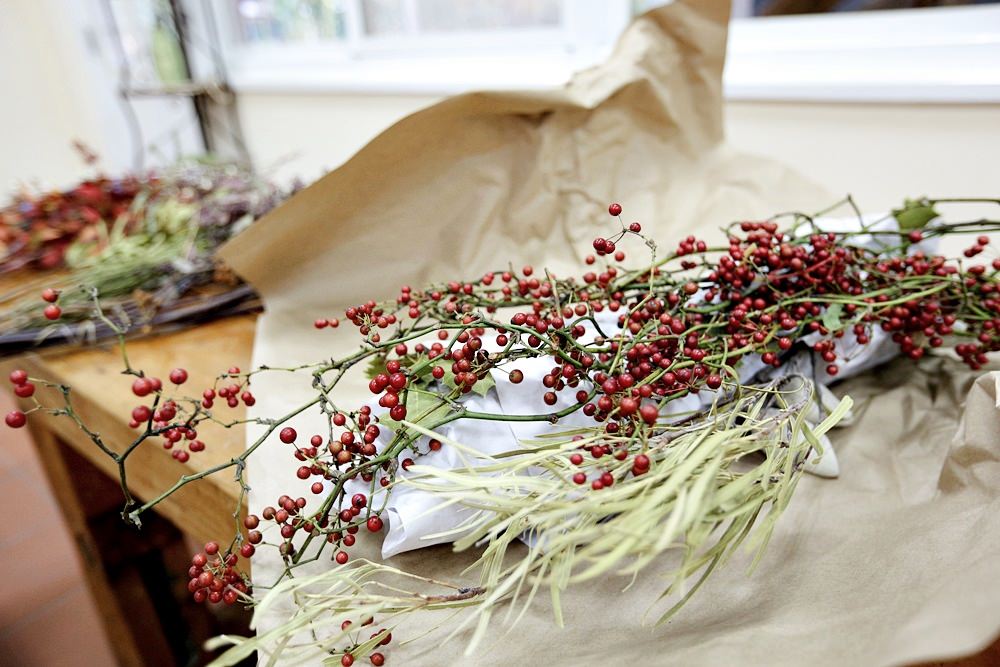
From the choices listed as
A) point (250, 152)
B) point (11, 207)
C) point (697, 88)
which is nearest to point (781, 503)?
point (697, 88)

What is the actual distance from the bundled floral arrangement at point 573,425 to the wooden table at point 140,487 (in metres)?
0.04

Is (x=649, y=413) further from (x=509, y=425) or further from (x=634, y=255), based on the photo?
(x=634, y=255)

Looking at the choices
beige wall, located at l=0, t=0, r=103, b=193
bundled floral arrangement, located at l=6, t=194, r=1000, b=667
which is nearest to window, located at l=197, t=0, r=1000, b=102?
bundled floral arrangement, located at l=6, t=194, r=1000, b=667

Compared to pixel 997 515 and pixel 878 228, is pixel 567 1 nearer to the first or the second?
pixel 878 228

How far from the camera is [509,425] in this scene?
0.42 metres

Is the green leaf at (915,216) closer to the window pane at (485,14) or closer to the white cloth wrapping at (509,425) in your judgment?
the white cloth wrapping at (509,425)

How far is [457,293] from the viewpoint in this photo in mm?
480

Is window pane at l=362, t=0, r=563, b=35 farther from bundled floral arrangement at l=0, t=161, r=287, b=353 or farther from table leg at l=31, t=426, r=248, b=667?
table leg at l=31, t=426, r=248, b=667

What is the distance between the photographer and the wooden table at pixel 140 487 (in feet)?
1.75

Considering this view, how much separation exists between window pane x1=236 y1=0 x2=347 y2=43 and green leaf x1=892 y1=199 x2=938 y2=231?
63.5 inches

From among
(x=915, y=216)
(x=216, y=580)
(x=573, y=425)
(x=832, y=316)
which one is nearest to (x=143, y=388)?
(x=216, y=580)

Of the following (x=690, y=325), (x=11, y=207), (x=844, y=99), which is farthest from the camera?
(x=11, y=207)

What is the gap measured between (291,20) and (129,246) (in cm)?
129

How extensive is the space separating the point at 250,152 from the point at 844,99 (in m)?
1.69
